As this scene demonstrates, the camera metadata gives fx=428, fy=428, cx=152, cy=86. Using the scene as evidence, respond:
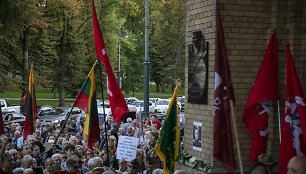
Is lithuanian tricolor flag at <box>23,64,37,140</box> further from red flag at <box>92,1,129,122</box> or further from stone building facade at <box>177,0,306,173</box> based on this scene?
stone building facade at <box>177,0,306,173</box>

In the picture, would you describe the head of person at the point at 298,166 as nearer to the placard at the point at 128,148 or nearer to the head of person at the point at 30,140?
the placard at the point at 128,148

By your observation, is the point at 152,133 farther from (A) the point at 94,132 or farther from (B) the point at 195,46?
(B) the point at 195,46

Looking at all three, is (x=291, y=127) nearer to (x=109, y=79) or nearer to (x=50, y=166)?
(x=109, y=79)

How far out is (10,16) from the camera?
1016cm

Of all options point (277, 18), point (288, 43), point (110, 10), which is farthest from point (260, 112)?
point (110, 10)

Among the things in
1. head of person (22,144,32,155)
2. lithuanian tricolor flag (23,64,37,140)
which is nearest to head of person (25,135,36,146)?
head of person (22,144,32,155)

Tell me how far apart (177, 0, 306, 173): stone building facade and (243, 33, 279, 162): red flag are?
601 millimetres

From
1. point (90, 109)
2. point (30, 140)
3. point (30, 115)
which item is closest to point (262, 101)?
point (90, 109)

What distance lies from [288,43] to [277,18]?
2.37 ft

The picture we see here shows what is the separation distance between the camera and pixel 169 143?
848 cm

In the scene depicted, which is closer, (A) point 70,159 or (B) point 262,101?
(B) point 262,101

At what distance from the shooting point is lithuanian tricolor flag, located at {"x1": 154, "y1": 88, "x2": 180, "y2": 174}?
27.5 ft

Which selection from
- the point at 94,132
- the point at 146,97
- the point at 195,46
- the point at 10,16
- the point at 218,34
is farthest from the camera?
the point at 146,97

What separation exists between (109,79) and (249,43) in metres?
3.21
